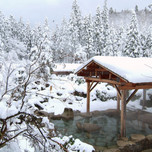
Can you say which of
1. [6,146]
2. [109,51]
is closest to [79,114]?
[6,146]

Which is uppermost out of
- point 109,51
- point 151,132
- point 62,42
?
point 62,42

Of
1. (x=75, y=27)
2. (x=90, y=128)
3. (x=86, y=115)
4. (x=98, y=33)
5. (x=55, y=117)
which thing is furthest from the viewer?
(x=75, y=27)

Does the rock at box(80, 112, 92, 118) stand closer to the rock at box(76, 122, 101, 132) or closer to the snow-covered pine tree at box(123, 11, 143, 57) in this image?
the rock at box(76, 122, 101, 132)

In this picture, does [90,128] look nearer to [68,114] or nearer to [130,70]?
[68,114]

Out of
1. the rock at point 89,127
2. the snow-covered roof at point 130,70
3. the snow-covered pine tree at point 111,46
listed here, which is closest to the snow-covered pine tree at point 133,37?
the snow-covered pine tree at point 111,46

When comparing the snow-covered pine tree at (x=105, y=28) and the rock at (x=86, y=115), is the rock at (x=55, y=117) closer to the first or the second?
the rock at (x=86, y=115)

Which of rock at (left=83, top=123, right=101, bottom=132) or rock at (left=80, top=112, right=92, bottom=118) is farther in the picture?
rock at (left=80, top=112, right=92, bottom=118)

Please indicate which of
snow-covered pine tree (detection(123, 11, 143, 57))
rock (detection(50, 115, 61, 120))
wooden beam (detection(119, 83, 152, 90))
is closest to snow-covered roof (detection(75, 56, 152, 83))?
wooden beam (detection(119, 83, 152, 90))

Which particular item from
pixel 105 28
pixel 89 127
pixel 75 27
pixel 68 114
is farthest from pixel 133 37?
pixel 89 127

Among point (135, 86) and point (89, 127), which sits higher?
point (135, 86)

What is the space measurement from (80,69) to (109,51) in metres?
25.6

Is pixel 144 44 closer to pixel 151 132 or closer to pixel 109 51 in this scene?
pixel 109 51

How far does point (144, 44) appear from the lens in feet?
119

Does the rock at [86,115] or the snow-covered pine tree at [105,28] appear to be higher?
the snow-covered pine tree at [105,28]
